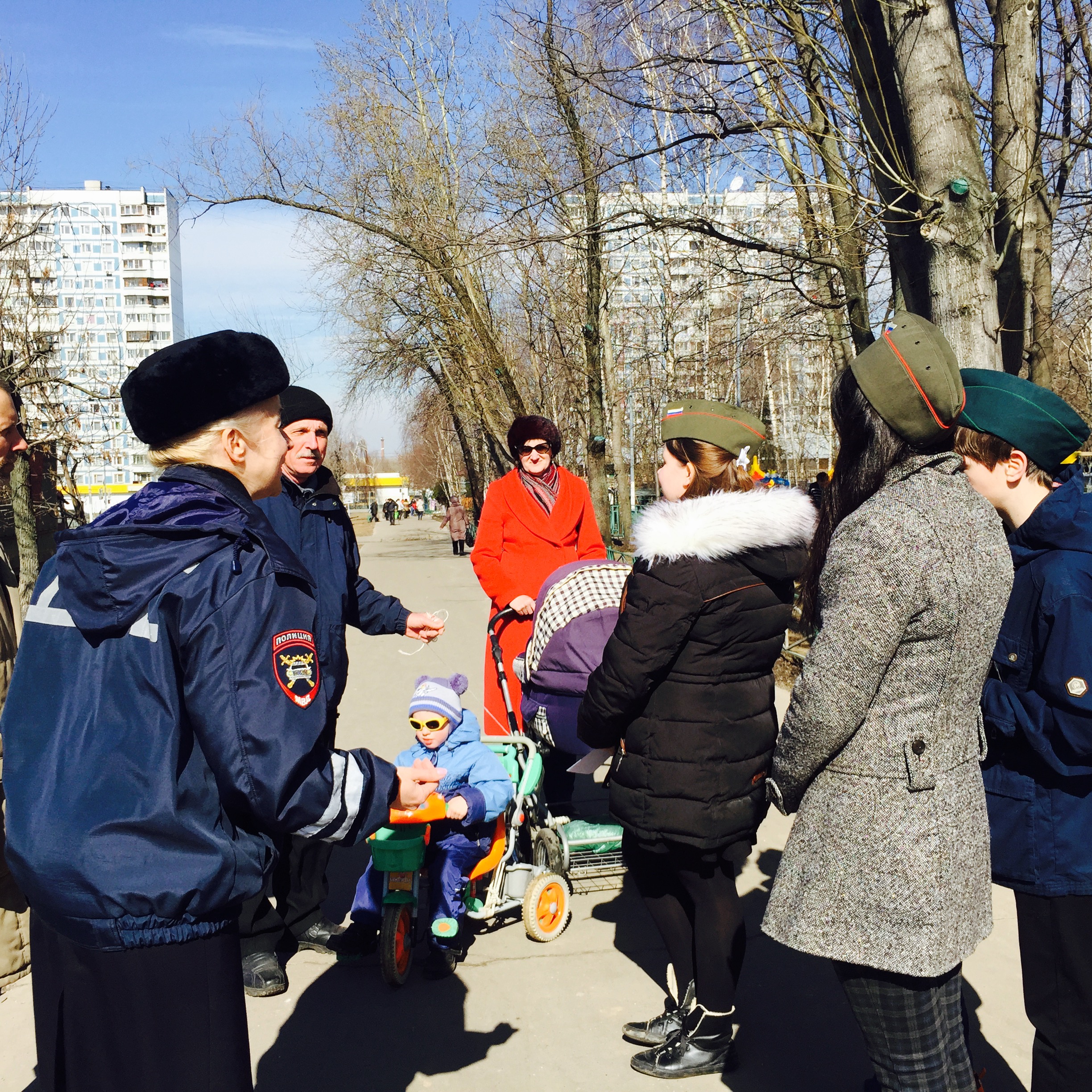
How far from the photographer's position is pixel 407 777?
1987 millimetres

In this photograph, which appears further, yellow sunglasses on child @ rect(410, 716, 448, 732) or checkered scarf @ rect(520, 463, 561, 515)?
checkered scarf @ rect(520, 463, 561, 515)

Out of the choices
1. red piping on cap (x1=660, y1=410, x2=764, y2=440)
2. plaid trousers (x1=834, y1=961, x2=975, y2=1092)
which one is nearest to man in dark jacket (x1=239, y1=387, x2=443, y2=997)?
red piping on cap (x1=660, y1=410, x2=764, y2=440)

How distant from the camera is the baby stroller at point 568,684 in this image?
3.71m

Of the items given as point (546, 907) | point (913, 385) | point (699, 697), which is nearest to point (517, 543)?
point (546, 907)

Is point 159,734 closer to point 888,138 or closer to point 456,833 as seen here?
point 456,833

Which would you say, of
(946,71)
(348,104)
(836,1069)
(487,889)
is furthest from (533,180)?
(836,1069)

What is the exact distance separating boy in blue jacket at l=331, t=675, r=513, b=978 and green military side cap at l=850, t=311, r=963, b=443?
226 centimetres

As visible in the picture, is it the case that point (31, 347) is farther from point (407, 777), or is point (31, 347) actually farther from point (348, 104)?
point (407, 777)

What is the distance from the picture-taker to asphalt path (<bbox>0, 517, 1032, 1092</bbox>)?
10.4 ft

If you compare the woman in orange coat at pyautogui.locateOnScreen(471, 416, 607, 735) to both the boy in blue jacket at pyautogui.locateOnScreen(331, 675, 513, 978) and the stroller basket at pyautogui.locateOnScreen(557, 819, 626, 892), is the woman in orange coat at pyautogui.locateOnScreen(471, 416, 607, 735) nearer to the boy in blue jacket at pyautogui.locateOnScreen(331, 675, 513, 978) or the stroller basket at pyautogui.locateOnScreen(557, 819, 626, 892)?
the stroller basket at pyautogui.locateOnScreen(557, 819, 626, 892)

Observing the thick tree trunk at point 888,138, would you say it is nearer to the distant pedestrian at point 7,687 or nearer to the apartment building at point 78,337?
the distant pedestrian at point 7,687

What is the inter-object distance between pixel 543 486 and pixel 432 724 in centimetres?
169

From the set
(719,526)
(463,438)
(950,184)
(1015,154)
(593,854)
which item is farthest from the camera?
(463,438)

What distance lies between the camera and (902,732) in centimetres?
212
